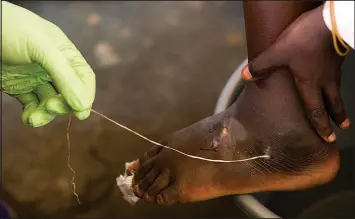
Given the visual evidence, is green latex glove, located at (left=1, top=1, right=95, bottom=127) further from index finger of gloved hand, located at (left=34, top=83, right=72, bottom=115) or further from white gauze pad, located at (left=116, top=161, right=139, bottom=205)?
white gauze pad, located at (left=116, top=161, right=139, bottom=205)

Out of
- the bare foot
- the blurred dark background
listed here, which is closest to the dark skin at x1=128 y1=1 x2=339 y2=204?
the bare foot

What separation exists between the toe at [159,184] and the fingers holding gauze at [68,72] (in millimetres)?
257

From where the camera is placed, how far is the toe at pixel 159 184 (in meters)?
0.94

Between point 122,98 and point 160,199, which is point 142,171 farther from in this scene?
point 122,98

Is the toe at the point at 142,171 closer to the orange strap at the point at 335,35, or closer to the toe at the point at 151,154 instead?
the toe at the point at 151,154

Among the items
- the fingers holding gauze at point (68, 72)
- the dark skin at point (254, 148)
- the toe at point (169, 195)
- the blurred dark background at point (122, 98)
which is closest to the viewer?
the fingers holding gauze at point (68, 72)

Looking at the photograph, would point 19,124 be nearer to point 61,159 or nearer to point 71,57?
point 61,159

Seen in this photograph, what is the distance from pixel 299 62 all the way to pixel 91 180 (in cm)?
62

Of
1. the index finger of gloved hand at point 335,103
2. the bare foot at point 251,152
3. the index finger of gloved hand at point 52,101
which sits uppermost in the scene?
the index finger of gloved hand at point 52,101

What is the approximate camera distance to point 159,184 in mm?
941

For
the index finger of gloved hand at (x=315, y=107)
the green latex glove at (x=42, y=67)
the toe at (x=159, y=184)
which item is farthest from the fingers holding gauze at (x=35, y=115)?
the index finger of gloved hand at (x=315, y=107)

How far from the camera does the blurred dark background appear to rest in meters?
1.18

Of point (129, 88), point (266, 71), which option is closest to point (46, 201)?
point (129, 88)

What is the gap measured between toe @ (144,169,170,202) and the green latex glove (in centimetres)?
26
